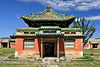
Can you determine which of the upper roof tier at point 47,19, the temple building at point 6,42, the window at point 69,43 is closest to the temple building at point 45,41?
the window at point 69,43

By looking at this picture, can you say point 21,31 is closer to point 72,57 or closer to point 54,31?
point 54,31

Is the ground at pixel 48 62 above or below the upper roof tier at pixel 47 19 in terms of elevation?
below

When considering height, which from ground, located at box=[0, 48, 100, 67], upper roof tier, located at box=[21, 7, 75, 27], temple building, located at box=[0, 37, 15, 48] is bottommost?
ground, located at box=[0, 48, 100, 67]

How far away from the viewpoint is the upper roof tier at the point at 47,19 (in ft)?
80.8

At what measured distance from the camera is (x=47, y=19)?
2452 cm

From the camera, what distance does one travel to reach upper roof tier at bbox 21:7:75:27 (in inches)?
970

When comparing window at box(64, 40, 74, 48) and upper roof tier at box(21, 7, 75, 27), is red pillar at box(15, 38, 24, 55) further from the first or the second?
window at box(64, 40, 74, 48)

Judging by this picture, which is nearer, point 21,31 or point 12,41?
point 21,31

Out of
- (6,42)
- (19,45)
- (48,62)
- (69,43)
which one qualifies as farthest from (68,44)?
(6,42)

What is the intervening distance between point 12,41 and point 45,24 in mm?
40809

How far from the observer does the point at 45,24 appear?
82.4 feet

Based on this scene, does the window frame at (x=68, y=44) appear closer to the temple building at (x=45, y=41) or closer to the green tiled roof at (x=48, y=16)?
the temple building at (x=45, y=41)

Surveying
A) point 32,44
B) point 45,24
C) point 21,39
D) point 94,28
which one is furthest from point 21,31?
point 94,28

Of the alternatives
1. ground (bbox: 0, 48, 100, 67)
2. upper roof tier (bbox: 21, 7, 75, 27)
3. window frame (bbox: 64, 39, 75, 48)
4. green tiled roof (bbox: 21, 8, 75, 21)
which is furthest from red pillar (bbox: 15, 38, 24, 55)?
window frame (bbox: 64, 39, 75, 48)
